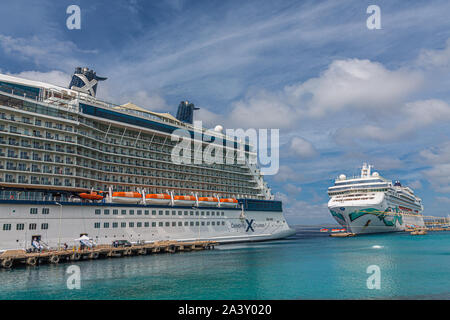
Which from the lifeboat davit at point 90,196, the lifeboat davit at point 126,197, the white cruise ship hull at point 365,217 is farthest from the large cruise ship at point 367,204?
the lifeboat davit at point 90,196

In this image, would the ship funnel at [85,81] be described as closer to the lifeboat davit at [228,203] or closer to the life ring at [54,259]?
the life ring at [54,259]

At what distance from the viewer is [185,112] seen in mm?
73938

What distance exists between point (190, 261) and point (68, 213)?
16109mm

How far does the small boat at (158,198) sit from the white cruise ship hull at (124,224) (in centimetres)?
92

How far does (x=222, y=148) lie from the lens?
7356 centimetres

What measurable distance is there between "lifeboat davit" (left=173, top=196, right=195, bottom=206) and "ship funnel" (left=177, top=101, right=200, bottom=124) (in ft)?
67.3

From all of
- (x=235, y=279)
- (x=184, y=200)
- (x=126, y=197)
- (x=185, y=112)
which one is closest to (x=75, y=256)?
(x=126, y=197)

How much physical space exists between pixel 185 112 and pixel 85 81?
21816 millimetres

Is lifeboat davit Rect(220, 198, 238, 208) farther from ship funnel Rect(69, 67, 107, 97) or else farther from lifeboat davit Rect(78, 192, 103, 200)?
ship funnel Rect(69, 67, 107, 97)

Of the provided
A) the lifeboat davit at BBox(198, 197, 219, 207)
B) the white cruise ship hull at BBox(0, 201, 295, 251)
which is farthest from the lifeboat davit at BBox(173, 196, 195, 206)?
the lifeboat davit at BBox(198, 197, 219, 207)

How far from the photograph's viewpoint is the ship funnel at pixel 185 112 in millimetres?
73562

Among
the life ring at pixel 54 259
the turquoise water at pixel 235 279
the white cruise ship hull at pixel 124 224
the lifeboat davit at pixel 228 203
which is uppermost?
the lifeboat davit at pixel 228 203
